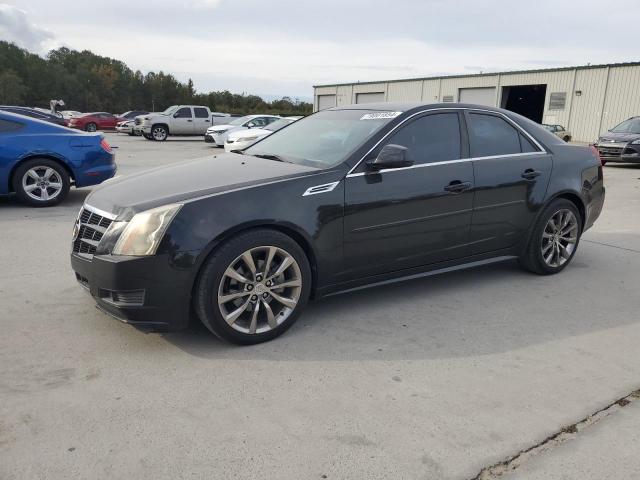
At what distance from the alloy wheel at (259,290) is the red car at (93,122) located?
109ft

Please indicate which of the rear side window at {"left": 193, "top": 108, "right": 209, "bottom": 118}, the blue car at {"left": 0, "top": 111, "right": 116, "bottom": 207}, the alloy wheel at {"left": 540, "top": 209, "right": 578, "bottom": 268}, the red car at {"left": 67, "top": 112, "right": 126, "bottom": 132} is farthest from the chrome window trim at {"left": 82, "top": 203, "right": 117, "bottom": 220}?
the red car at {"left": 67, "top": 112, "right": 126, "bottom": 132}

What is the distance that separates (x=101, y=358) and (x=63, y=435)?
808mm

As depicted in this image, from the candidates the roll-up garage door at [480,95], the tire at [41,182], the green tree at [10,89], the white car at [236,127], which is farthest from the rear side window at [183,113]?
the green tree at [10,89]

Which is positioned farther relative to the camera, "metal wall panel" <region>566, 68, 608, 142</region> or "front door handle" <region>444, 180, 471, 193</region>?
"metal wall panel" <region>566, 68, 608, 142</region>

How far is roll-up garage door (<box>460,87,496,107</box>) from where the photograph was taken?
129ft

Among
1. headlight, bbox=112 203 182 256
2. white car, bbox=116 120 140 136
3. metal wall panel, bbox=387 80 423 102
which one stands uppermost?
metal wall panel, bbox=387 80 423 102

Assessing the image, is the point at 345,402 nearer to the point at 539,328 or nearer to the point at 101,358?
the point at 101,358

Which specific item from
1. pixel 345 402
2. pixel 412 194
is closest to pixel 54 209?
pixel 412 194

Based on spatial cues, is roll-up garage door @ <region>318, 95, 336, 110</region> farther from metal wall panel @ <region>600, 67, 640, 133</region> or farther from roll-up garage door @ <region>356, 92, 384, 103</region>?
metal wall panel @ <region>600, 67, 640, 133</region>

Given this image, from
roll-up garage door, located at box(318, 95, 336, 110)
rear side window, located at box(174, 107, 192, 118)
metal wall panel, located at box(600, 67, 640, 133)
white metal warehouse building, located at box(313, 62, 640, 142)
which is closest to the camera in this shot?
rear side window, located at box(174, 107, 192, 118)

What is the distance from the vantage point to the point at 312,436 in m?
2.67

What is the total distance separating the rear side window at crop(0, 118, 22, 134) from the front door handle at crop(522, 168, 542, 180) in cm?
674

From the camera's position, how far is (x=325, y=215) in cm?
381

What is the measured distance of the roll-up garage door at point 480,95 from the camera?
1543 inches
